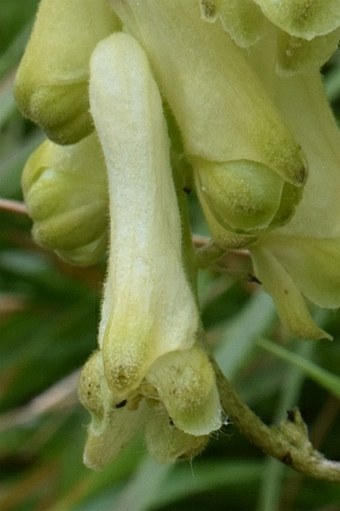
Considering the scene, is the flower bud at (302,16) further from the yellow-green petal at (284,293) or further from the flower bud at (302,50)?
the yellow-green petal at (284,293)

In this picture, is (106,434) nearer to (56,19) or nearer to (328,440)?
(56,19)

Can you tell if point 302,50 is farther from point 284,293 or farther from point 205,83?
point 284,293

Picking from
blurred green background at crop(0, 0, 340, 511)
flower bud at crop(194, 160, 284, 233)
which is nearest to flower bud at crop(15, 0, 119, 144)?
flower bud at crop(194, 160, 284, 233)

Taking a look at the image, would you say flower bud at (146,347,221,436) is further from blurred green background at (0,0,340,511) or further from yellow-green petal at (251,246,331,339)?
blurred green background at (0,0,340,511)

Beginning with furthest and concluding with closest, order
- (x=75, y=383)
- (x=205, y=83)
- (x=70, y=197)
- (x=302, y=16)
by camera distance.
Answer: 1. (x=75, y=383)
2. (x=70, y=197)
3. (x=205, y=83)
4. (x=302, y=16)

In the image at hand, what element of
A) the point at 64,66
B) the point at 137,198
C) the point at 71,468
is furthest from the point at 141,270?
the point at 71,468

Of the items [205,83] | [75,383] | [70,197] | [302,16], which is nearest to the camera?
[302,16]

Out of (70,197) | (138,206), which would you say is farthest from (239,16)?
(70,197)
